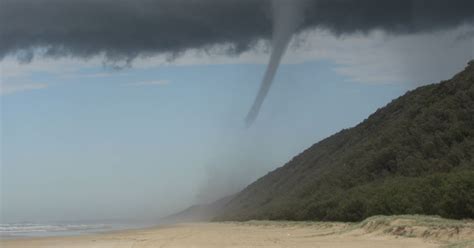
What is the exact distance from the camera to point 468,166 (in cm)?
3962

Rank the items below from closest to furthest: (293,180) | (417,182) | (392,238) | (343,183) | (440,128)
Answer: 1. (392,238)
2. (417,182)
3. (440,128)
4. (343,183)
5. (293,180)

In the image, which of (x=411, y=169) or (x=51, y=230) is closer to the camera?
(x=411, y=169)

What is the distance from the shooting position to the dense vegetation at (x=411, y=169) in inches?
1329

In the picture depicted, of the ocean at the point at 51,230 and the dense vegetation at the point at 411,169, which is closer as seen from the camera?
the dense vegetation at the point at 411,169

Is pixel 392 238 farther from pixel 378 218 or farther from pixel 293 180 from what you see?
pixel 293 180

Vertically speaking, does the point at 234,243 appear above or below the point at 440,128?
below

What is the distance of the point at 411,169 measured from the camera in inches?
1950

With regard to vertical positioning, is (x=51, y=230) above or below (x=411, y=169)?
above

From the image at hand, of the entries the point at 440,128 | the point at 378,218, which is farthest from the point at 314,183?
the point at 378,218

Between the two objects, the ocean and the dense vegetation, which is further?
the ocean

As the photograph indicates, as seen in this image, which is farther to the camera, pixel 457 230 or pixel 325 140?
pixel 325 140

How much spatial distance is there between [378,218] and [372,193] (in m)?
13.2

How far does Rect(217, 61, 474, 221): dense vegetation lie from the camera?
1329 inches

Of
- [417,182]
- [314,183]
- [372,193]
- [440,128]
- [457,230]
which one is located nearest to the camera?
[457,230]
